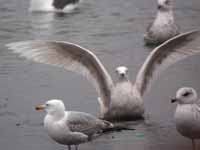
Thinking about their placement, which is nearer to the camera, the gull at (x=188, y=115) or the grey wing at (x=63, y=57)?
the gull at (x=188, y=115)

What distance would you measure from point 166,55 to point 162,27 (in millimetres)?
4477

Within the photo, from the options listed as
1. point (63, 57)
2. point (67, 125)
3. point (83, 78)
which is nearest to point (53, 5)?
point (83, 78)

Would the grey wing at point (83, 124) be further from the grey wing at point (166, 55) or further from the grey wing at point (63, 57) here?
the grey wing at point (166, 55)

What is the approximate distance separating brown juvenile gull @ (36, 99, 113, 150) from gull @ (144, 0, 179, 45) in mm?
6041

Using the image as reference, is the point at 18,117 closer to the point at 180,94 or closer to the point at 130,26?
the point at 180,94

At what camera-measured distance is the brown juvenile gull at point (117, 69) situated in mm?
9922

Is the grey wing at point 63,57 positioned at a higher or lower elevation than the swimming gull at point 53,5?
lower

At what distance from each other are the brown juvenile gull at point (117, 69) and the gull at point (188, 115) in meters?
1.64

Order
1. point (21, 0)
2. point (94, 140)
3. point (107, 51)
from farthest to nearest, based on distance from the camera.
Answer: point (21, 0)
point (107, 51)
point (94, 140)

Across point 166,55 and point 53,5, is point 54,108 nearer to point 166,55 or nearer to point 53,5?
point 166,55

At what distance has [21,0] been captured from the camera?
21.7 metres

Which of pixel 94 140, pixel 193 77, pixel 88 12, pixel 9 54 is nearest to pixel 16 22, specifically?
pixel 88 12

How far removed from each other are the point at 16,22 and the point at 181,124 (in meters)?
10.1

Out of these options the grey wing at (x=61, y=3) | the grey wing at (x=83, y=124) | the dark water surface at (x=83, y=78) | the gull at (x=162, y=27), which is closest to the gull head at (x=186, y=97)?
the dark water surface at (x=83, y=78)
